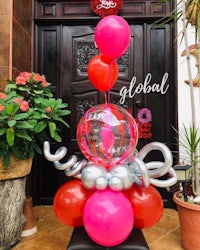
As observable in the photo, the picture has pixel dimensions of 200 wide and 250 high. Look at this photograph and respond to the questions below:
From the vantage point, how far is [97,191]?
131 cm

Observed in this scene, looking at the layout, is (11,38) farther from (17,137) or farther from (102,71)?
(102,71)

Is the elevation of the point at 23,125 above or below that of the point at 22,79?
below

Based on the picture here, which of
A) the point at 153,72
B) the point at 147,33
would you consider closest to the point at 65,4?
the point at 147,33

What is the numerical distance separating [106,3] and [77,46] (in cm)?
54

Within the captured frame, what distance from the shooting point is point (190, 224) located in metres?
1.66

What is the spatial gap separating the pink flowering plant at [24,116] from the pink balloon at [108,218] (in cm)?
68

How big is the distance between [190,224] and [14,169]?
1324 mm

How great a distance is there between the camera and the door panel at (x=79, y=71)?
2.55 metres

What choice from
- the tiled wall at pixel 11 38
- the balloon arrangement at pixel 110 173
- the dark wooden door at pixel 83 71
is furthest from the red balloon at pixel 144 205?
the tiled wall at pixel 11 38

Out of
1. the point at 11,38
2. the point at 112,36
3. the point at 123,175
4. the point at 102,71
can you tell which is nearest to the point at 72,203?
the point at 123,175

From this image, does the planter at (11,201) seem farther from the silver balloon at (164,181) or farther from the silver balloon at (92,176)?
the silver balloon at (164,181)

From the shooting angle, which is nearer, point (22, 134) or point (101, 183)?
point (101, 183)

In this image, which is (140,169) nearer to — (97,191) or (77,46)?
(97,191)

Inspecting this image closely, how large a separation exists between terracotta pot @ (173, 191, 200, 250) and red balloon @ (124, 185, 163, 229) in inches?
15.9
